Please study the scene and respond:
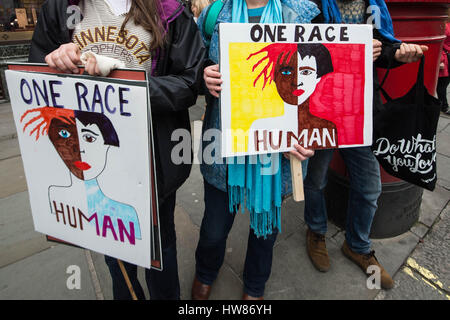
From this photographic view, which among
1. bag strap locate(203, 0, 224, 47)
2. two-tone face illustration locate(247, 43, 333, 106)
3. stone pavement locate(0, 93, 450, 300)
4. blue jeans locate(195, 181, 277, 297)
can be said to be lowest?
stone pavement locate(0, 93, 450, 300)

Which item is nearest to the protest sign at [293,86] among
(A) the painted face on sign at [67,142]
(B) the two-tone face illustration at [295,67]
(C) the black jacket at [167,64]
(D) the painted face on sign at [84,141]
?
(B) the two-tone face illustration at [295,67]

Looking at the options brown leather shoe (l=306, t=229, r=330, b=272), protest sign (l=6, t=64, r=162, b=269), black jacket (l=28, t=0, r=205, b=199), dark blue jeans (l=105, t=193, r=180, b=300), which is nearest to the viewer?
protest sign (l=6, t=64, r=162, b=269)

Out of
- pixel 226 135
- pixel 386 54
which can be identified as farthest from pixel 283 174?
pixel 386 54

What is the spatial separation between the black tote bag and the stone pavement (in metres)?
0.77

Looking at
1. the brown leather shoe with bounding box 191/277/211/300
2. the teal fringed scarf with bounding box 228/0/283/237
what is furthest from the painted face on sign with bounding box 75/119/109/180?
the brown leather shoe with bounding box 191/277/211/300

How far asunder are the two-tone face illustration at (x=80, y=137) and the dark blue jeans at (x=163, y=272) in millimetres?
403

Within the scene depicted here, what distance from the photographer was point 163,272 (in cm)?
150

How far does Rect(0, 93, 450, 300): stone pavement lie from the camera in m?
1.91

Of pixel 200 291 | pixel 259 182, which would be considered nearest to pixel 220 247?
pixel 200 291

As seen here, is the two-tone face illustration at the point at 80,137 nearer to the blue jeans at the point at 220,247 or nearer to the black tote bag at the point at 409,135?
the blue jeans at the point at 220,247

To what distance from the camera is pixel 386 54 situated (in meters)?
1.51

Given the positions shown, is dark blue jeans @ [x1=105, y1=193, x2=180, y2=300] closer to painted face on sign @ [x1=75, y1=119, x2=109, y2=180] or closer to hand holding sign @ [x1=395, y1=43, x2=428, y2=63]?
painted face on sign @ [x1=75, y1=119, x2=109, y2=180]

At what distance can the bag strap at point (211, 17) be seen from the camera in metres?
1.38

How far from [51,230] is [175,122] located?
69 cm
